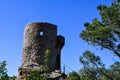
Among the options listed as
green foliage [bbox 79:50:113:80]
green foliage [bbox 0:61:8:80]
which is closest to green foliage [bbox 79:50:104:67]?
green foliage [bbox 79:50:113:80]

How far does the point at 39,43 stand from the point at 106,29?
6.26 metres

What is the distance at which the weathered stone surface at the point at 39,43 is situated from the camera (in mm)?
21391

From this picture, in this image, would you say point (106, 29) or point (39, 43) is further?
point (39, 43)

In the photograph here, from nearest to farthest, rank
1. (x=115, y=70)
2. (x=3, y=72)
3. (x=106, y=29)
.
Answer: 1. (x=3, y=72)
2. (x=106, y=29)
3. (x=115, y=70)

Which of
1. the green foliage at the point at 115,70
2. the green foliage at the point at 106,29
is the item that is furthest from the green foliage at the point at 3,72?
the green foliage at the point at 115,70

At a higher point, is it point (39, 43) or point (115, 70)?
point (39, 43)

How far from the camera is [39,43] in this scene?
21.7 m

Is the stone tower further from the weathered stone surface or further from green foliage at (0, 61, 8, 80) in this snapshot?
green foliage at (0, 61, 8, 80)

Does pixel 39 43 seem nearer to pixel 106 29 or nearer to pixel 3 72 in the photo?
pixel 106 29

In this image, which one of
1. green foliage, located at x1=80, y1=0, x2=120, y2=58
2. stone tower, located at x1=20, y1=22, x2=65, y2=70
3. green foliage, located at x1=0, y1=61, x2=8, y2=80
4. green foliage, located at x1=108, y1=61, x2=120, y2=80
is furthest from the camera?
stone tower, located at x1=20, y1=22, x2=65, y2=70

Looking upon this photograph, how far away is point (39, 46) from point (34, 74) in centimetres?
1566

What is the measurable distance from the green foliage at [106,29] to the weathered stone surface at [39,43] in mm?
3744

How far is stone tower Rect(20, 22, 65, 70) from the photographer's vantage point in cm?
2139

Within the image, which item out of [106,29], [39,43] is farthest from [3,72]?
[39,43]
